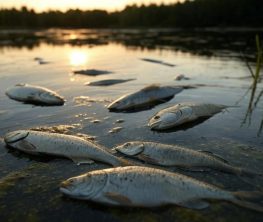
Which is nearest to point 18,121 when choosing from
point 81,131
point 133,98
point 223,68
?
point 81,131

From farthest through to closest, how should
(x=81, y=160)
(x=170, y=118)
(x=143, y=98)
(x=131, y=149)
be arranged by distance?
(x=143, y=98), (x=170, y=118), (x=131, y=149), (x=81, y=160)

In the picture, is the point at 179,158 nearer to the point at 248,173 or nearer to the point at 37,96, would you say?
the point at 248,173

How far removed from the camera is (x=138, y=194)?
4762 millimetres

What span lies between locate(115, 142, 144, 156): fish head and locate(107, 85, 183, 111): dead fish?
3409mm

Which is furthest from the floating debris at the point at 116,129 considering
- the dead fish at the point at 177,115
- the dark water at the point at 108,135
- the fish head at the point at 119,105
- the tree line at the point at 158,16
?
the tree line at the point at 158,16

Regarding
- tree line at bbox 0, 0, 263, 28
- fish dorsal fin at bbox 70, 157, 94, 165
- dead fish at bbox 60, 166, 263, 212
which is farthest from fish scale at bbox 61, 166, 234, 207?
tree line at bbox 0, 0, 263, 28

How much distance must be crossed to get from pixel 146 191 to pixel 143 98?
5768mm

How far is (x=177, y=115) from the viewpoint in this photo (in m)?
8.09

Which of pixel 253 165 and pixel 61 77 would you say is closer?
pixel 253 165

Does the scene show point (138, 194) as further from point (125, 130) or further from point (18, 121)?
point (18, 121)

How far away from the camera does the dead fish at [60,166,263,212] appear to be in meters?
4.74

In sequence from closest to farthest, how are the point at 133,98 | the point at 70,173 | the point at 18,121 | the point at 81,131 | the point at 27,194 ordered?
the point at 27,194, the point at 70,173, the point at 81,131, the point at 18,121, the point at 133,98

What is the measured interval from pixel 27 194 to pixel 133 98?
538cm

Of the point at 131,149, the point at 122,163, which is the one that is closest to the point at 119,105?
the point at 131,149
